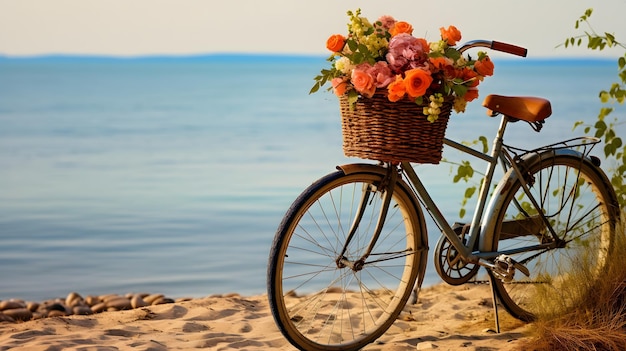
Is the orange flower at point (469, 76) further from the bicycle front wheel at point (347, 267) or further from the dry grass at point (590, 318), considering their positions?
the dry grass at point (590, 318)

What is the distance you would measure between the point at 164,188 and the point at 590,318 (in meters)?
7.55

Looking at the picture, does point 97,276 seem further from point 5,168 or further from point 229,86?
point 229,86

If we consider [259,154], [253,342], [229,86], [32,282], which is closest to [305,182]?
[259,154]

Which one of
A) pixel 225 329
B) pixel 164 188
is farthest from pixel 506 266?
pixel 164 188

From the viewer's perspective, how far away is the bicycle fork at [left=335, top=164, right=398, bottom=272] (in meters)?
3.91

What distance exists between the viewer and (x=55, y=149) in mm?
14836

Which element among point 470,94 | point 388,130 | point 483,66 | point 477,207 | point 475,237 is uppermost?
point 483,66

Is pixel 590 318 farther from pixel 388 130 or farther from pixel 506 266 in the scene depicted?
pixel 388 130

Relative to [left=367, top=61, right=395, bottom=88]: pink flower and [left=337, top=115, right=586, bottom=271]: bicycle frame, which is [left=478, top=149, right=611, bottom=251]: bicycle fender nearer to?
[left=337, top=115, right=586, bottom=271]: bicycle frame

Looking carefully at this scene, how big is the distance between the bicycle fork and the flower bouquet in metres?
0.23

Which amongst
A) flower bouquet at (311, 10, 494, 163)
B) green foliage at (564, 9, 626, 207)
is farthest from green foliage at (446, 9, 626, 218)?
flower bouquet at (311, 10, 494, 163)

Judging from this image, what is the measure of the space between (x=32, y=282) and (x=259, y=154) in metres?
6.99

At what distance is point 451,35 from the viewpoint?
12.7ft

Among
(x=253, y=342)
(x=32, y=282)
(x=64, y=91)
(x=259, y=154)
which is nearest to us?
(x=253, y=342)
